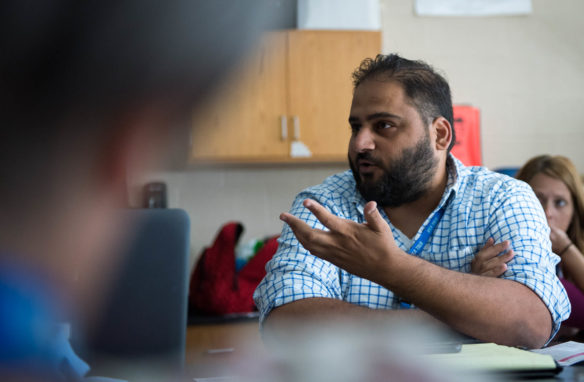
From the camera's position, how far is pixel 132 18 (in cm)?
18

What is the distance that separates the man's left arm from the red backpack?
138 centimetres

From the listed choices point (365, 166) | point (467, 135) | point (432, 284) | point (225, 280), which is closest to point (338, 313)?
point (432, 284)

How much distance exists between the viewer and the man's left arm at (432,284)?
2.22 ft

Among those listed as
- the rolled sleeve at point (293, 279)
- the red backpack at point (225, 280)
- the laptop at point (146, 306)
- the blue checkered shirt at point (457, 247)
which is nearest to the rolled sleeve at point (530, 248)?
the blue checkered shirt at point (457, 247)

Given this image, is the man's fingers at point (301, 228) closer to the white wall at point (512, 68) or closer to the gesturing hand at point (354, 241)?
the gesturing hand at point (354, 241)

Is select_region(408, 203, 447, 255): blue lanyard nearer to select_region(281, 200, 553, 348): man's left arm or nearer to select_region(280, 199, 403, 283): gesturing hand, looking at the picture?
select_region(281, 200, 553, 348): man's left arm

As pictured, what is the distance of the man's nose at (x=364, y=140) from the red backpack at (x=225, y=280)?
3.89 feet

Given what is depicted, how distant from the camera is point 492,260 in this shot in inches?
42.2

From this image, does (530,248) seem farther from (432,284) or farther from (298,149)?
(298,149)

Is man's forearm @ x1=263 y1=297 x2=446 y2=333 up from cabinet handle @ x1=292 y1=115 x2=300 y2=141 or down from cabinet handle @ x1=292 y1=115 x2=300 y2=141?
down

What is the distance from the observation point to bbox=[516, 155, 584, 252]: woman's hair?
1.81 m

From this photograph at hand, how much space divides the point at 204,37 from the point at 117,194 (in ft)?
0.18

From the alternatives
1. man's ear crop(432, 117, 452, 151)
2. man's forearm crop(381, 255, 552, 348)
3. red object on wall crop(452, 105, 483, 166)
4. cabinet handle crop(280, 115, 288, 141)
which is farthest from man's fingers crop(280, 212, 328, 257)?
red object on wall crop(452, 105, 483, 166)

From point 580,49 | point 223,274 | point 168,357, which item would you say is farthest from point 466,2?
point 168,357
